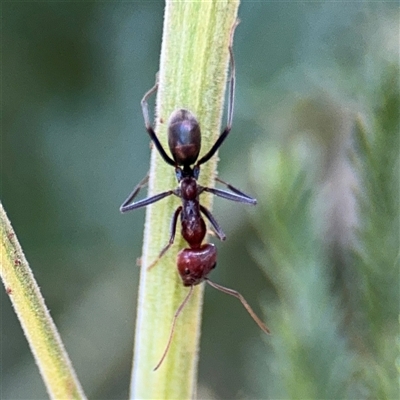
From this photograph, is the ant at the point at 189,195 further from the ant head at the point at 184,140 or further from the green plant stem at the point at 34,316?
the green plant stem at the point at 34,316

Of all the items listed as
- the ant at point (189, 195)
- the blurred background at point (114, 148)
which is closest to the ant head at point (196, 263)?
the ant at point (189, 195)

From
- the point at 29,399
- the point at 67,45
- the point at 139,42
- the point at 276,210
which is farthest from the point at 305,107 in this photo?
the point at 29,399

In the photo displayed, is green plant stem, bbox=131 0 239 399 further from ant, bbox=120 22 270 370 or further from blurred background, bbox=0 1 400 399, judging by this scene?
blurred background, bbox=0 1 400 399

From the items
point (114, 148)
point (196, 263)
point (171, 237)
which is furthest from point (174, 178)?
point (114, 148)

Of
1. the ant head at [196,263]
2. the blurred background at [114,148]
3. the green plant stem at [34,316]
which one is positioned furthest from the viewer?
the blurred background at [114,148]

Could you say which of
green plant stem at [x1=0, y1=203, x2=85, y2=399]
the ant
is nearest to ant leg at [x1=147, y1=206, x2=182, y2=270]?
the ant

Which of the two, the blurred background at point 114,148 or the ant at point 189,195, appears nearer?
the ant at point 189,195

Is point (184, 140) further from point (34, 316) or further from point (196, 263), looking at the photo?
point (34, 316)
